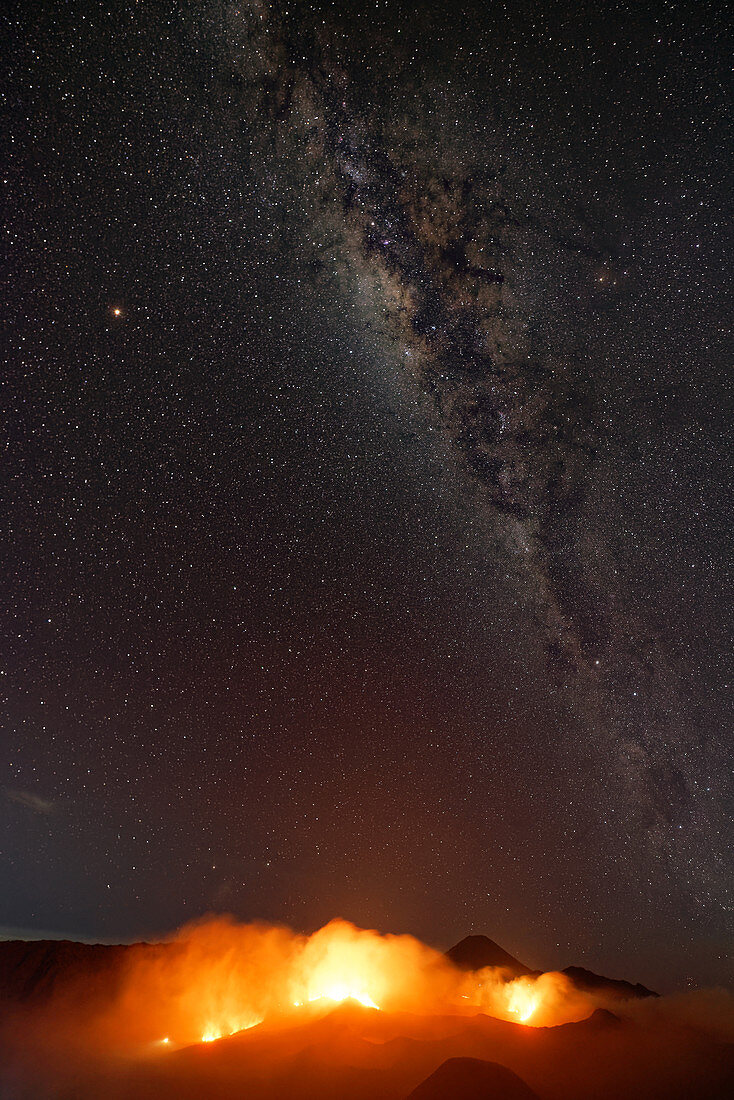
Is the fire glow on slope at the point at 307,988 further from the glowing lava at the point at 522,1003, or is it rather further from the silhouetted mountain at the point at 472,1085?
the silhouetted mountain at the point at 472,1085

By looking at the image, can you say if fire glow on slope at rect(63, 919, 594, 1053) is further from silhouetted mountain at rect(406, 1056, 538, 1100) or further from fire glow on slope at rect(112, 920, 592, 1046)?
silhouetted mountain at rect(406, 1056, 538, 1100)

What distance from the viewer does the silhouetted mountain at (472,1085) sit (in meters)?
28.7

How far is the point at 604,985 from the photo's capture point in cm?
13138

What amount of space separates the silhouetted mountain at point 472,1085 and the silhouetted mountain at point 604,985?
391 ft

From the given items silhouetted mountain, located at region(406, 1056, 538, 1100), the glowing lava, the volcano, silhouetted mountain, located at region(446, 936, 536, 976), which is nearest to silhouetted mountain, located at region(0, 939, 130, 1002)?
the volcano

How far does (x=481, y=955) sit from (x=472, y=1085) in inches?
5733

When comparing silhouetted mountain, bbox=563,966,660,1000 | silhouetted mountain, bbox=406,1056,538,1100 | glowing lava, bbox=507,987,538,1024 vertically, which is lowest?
silhouetted mountain, bbox=563,966,660,1000

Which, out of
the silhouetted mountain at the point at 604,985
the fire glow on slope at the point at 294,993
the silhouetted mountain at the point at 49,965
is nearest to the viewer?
the fire glow on slope at the point at 294,993

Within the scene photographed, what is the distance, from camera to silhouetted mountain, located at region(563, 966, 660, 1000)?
12338 centimetres

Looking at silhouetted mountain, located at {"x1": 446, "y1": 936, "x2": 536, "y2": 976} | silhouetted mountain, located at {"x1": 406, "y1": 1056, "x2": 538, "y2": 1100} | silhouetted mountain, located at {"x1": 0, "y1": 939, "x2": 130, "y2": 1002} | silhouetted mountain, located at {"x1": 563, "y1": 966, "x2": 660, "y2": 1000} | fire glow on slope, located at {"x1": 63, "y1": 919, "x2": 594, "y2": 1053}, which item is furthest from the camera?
silhouetted mountain, located at {"x1": 446, "y1": 936, "x2": 536, "y2": 976}

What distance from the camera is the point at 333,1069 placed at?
111ft

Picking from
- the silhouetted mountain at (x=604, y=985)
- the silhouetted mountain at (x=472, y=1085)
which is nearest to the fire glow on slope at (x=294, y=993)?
the silhouetted mountain at (x=472, y=1085)

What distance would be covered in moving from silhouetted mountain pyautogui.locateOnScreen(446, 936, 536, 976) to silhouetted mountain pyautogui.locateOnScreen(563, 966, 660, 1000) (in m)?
13.0

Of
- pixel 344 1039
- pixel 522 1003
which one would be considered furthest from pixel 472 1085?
pixel 522 1003
